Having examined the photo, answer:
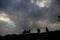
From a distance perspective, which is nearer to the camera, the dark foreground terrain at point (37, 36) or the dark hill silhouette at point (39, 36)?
the dark foreground terrain at point (37, 36)

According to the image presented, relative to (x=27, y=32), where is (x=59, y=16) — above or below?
above

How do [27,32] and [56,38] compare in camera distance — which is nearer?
[56,38]

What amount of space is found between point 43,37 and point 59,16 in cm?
538

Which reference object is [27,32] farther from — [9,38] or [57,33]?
[57,33]

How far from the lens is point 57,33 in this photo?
3158 centimetres

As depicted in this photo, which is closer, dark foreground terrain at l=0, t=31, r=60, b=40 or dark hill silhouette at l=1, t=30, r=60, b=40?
dark foreground terrain at l=0, t=31, r=60, b=40

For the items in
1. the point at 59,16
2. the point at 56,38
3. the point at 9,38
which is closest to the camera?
the point at 56,38

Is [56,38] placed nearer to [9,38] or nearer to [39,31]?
[39,31]

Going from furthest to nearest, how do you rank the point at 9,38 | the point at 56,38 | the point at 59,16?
1. the point at 9,38
2. the point at 59,16
3. the point at 56,38

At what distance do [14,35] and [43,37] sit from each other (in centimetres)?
690

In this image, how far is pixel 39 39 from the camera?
31.7m

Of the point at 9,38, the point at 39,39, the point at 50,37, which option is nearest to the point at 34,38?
the point at 39,39

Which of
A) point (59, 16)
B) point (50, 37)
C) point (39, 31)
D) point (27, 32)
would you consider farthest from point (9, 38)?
point (59, 16)

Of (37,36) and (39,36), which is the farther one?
(37,36)
